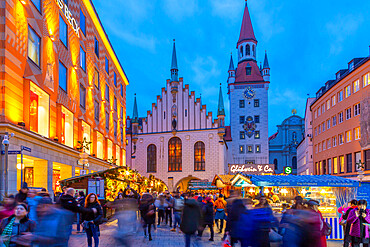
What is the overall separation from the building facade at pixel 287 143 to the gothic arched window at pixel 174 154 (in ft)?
116

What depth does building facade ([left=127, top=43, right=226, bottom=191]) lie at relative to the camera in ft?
169

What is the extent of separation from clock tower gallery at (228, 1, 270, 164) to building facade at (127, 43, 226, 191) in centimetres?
1221

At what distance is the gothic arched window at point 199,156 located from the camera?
5177cm

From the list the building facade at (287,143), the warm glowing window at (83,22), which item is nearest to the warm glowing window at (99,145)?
the warm glowing window at (83,22)

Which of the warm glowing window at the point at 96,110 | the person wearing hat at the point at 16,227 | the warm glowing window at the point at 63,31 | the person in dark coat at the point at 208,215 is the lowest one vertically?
the person in dark coat at the point at 208,215

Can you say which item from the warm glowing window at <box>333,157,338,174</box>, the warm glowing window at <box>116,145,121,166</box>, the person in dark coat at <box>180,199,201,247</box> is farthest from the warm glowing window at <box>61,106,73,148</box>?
the warm glowing window at <box>333,157,338,174</box>

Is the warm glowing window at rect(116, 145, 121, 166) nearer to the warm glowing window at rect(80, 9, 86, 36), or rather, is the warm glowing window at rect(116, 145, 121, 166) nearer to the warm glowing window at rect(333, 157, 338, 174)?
the warm glowing window at rect(80, 9, 86, 36)

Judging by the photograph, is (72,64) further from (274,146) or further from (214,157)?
(274,146)

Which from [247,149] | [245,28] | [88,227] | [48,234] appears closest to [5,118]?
[88,227]

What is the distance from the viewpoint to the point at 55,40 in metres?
20.1

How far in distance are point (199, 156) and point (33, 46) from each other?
36.6 m

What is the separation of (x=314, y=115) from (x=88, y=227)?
48079 millimetres

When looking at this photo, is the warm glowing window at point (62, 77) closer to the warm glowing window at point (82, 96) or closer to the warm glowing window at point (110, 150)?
the warm glowing window at point (82, 96)

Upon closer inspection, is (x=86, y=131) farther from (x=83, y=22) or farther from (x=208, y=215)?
(x=208, y=215)
